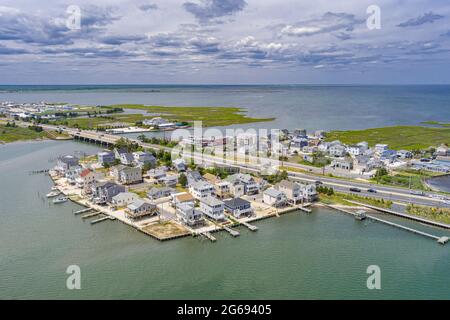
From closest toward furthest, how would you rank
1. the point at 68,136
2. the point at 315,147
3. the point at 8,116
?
the point at 315,147 → the point at 68,136 → the point at 8,116

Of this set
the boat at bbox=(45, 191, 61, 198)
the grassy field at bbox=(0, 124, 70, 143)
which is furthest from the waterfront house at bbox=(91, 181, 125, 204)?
the grassy field at bbox=(0, 124, 70, 143)

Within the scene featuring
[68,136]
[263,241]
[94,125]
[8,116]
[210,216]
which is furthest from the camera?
[8,116]

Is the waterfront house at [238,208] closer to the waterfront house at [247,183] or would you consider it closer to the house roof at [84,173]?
the waterfront house at [247,183]

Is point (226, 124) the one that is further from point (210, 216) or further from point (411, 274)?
point (411, 274)

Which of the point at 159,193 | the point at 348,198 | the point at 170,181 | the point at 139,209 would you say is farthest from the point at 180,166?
the point at 348,198

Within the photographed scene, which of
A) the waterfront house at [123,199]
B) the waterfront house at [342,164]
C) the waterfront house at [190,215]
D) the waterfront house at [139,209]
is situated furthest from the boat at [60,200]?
the waterfront house at [342,164]

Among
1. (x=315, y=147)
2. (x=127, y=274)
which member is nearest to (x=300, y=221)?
(x=127, y=274)

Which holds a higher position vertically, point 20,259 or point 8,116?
point 8,116

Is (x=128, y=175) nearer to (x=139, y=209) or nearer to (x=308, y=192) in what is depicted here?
(x=139, y=209)

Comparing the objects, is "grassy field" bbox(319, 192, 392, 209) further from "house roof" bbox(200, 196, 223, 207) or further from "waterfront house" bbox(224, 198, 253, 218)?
"house roof" bbox(200, 196, 223, 207)
